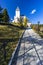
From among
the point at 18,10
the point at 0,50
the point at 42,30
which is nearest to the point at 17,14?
the point at 18,10

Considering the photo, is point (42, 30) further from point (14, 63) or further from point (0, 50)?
point (14, 63)

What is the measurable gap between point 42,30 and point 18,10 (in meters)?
114

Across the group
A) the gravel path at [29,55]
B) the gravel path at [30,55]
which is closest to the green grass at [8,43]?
the gravel path at [29,55]

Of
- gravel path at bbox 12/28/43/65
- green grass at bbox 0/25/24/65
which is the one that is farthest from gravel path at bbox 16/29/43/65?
green grass at bbox 0/25/24/65

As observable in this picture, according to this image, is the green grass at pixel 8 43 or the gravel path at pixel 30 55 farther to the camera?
the green grass at pixel 8 43

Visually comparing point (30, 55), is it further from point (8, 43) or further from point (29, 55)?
point (8, 43)

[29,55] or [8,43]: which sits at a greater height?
[29,55]

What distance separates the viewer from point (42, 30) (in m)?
28.0

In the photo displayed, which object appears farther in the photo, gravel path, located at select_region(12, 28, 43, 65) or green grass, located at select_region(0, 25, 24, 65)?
green grass, located at select_region(0, 25, 24, 65)

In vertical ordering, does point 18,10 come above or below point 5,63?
above

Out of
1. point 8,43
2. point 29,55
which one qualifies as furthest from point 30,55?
point 8,43

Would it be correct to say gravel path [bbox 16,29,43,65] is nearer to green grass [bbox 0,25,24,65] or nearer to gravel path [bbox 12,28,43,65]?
gravel path [bbox 12,28,43,65]

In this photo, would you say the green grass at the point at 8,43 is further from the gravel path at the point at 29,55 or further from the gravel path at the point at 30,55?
the gravel path at the point at 30,55

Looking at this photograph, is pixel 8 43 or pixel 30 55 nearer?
pixel 30 55
